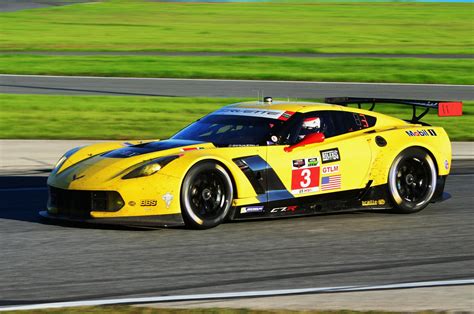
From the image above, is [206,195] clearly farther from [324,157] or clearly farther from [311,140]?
[324,157]

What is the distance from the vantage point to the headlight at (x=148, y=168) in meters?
9.02

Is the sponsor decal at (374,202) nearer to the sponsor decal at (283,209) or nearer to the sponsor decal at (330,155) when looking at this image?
the sponsor decal at (330,155)

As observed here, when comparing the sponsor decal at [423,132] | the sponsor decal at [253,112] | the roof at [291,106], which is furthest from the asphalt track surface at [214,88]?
the sponsor decal at [253,112]

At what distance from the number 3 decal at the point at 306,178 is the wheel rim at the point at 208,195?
923mm

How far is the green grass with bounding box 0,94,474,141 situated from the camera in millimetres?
17859

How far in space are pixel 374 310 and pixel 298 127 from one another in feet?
13.3

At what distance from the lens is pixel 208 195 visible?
9.19m

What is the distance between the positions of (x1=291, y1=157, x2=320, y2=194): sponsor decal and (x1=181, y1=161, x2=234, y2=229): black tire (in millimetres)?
748

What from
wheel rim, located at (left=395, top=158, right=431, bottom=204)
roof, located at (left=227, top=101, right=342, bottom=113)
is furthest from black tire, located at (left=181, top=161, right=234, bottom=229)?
wheel rim, located at (left=395, top=158, right=431, bottom=204)

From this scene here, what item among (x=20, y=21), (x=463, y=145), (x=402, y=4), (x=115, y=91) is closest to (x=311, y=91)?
(x=115, y=91)

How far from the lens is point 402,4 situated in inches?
2365

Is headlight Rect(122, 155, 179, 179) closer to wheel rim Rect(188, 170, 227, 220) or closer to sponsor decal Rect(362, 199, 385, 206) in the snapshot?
wheel rim Rect(188, 170, 227, 220)

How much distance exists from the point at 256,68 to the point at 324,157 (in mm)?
20302

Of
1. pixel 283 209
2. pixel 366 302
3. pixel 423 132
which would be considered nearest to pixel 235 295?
pixel 366 302
